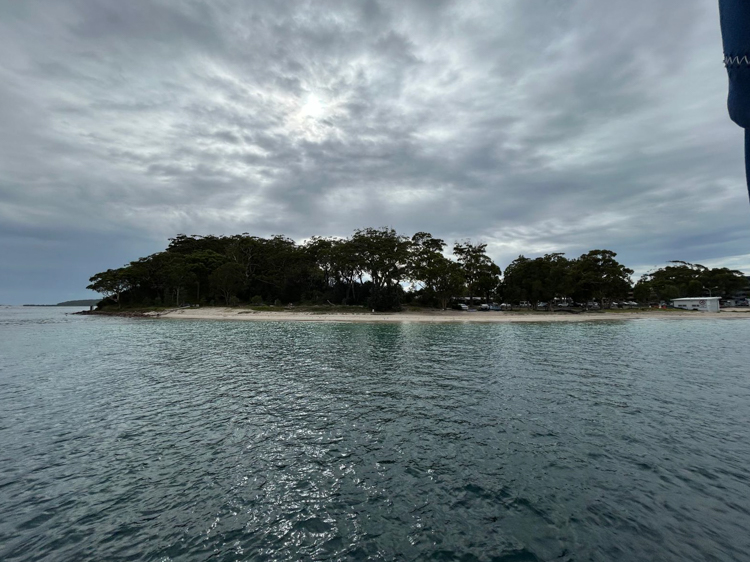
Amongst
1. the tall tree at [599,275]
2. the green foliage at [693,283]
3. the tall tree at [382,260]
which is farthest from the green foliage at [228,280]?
the green foliage at [693,283]

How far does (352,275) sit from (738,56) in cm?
7987

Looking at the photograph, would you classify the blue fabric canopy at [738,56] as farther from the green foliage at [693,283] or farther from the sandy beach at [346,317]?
the green foliage at [693,283]

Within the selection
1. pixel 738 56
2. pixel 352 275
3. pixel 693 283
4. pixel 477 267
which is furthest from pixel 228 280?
pixel 693 283

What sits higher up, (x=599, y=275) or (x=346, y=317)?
(x=599, y=275)

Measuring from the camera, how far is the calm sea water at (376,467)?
6180 millimetres

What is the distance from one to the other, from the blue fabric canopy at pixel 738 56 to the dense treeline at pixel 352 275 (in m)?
70.4

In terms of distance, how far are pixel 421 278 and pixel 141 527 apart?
6936 centimetres

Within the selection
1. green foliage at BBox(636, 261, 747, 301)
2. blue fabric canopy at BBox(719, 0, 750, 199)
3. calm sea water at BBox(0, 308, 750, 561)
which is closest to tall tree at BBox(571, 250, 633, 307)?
green foliage at BBox(636, 261, 747, 301)

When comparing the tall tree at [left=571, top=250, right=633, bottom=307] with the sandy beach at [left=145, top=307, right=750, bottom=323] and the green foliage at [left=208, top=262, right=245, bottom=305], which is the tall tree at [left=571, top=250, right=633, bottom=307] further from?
the green foliage at [left=208, top=262, right=245, bottom=305]

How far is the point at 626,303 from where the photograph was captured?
385ft

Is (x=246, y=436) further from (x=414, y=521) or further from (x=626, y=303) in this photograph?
(x=626, y=303)

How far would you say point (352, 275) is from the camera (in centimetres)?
8138

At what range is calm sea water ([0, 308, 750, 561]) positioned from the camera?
6180 millimetres

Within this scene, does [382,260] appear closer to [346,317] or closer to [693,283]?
[346,317]
